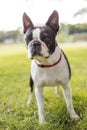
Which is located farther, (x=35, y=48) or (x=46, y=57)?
(x=46, y=57)

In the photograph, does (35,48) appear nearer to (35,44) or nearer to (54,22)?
(35,44)

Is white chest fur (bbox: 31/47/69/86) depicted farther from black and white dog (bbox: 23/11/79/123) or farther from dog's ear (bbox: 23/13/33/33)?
dog's ear (bbox: 23/13/33/33)

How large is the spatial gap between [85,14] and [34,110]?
11.5 m

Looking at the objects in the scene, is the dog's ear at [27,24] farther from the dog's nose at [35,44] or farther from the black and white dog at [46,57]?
the dog's nose at [35,44]

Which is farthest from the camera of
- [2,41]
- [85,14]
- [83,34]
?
[2,41]

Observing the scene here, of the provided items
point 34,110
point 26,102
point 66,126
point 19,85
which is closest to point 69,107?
point 66,126

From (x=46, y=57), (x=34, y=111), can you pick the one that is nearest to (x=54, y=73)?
(x=46, y=57)

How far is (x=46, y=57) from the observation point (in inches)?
149

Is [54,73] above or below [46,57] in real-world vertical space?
below

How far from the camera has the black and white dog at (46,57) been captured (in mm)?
3664

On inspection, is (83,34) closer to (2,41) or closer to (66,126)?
(2,41)

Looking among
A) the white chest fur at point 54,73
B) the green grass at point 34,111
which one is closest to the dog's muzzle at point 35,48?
the white chest fur at point 54,73

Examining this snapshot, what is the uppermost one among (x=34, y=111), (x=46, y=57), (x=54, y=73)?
(x=46, y=57)

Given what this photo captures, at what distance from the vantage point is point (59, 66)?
3998 mm
